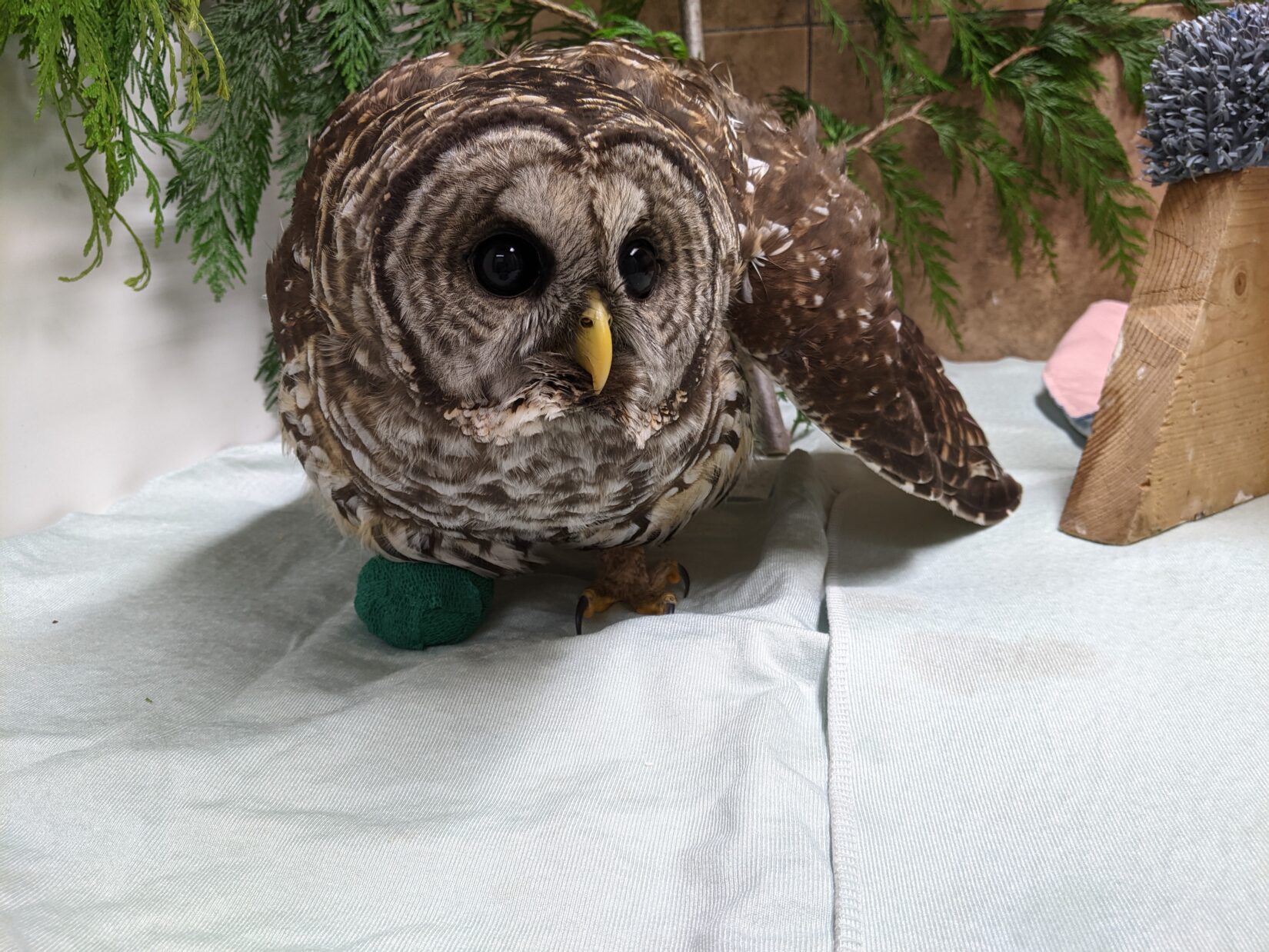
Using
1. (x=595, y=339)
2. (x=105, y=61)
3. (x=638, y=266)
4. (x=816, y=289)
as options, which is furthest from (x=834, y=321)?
(x=105, y=61)


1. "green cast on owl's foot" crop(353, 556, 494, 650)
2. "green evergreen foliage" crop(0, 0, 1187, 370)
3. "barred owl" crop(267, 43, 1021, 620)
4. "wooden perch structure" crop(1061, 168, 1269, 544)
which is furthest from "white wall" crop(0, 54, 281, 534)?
"wooden perch structure" crop(1061, 168, 1269, 544)

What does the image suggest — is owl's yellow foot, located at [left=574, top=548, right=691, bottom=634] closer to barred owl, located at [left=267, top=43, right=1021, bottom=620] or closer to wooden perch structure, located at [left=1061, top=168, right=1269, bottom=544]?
barred owl, located at [left=267, top=43, right=1021, bottom=620]

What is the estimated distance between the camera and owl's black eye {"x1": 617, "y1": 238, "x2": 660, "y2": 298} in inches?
42.9

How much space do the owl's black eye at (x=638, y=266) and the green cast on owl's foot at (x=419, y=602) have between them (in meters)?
0.57

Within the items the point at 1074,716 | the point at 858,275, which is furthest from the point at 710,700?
the point at 858,275

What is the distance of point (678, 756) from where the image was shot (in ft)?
3.85

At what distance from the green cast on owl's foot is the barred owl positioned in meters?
0.03

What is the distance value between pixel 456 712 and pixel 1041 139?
2.02 m

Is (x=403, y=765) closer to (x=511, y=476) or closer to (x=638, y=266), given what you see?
(x=511, y=476)

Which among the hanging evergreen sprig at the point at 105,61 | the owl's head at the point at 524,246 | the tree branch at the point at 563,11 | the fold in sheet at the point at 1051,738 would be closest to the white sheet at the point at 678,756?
the fold in sheet at the point at 1051,738

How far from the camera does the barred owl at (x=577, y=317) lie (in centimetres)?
105

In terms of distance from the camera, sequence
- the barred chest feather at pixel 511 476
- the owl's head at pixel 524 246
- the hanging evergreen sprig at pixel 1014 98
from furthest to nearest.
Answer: the hanging evergreen sprig at pixel 1014 98, the barred chest feather at pixel 511 476, the owl's head at pixel 524 246

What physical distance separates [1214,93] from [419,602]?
1.45 meters

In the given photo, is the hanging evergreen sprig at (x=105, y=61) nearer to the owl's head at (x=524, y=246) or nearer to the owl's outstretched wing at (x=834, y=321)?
the owl's head at (x=524, y=246)
